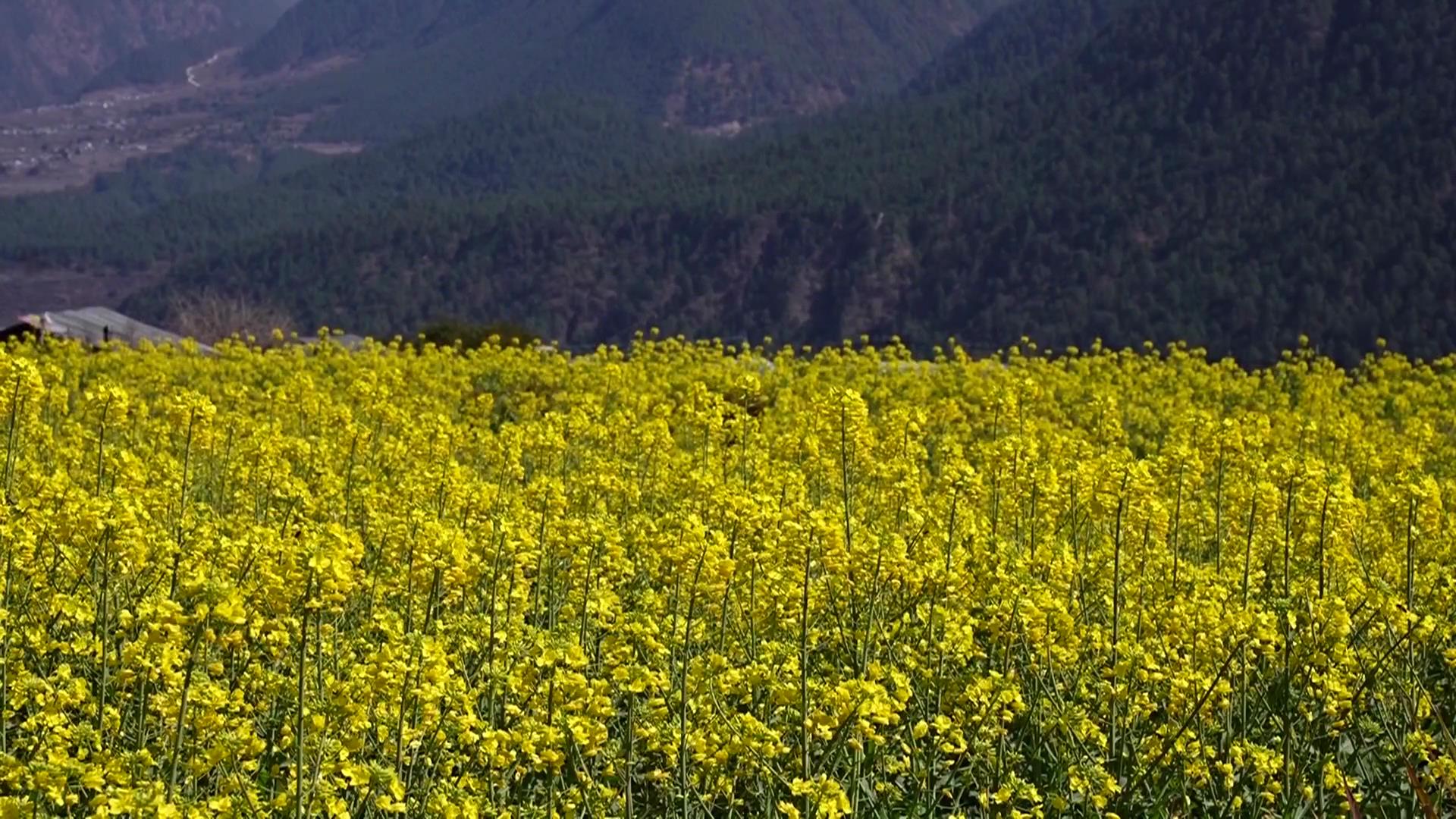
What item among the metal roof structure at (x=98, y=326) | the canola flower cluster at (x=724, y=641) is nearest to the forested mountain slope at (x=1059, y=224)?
the metal roof structure at (x=98, y=326)

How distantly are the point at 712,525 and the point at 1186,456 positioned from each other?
2.36m

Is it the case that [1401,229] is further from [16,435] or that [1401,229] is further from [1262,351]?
[16,435]

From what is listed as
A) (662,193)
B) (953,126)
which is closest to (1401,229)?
(953,126)

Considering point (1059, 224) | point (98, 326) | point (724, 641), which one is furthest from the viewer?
point (1059, 224)

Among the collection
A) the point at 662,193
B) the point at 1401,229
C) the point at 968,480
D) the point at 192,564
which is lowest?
the point at 192,564

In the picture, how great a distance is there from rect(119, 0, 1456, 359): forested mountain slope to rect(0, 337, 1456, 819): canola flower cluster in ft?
183

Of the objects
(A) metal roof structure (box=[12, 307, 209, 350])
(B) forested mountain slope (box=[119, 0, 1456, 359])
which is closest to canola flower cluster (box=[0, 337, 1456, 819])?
(A) metal roof structure (box=[12, 307, 209, 350])

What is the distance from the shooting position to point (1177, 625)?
6191 mm

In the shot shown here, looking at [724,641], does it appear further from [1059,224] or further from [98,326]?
[1059,224]

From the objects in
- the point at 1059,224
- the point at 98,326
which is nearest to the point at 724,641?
the point at 98,326

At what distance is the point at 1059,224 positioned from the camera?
92.8 m

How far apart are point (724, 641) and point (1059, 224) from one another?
89.0 metres

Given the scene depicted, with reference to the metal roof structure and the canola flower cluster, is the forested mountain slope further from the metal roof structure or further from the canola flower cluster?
the canola flower cluster

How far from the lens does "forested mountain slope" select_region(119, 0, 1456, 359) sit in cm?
7181
